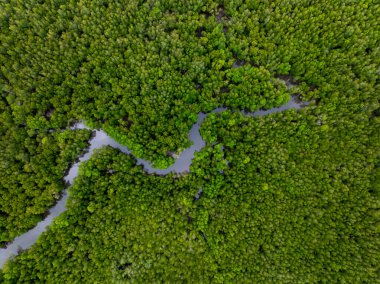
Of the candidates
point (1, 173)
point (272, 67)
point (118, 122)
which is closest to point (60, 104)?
point (118, 122)

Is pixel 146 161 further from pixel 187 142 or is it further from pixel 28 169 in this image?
pixel 28 169

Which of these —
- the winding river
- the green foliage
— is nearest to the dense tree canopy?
the green foliage

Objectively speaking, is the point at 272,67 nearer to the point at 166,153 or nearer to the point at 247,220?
the point at 166,153

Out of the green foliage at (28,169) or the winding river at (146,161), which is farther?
the winding river at (146,161)

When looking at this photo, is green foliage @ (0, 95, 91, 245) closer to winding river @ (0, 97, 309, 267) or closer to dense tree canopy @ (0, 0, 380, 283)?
dense tree canopy @ (0, 0, 380, 283)

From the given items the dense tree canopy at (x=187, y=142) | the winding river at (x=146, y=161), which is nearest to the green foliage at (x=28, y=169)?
the dense tree canopy at (x=187, y=142)

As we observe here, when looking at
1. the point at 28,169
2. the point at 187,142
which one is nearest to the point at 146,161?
the point at 187,142

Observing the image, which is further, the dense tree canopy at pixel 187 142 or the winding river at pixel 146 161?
the winding river at pixel 146 161

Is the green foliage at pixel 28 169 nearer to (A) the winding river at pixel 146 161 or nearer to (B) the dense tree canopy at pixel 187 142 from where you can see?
(B) the dense tree canopy at pixel 187 142

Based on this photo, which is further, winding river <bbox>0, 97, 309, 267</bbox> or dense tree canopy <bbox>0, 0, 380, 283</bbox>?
winding river <bbox>0, 97, 309, 267</bbox>
